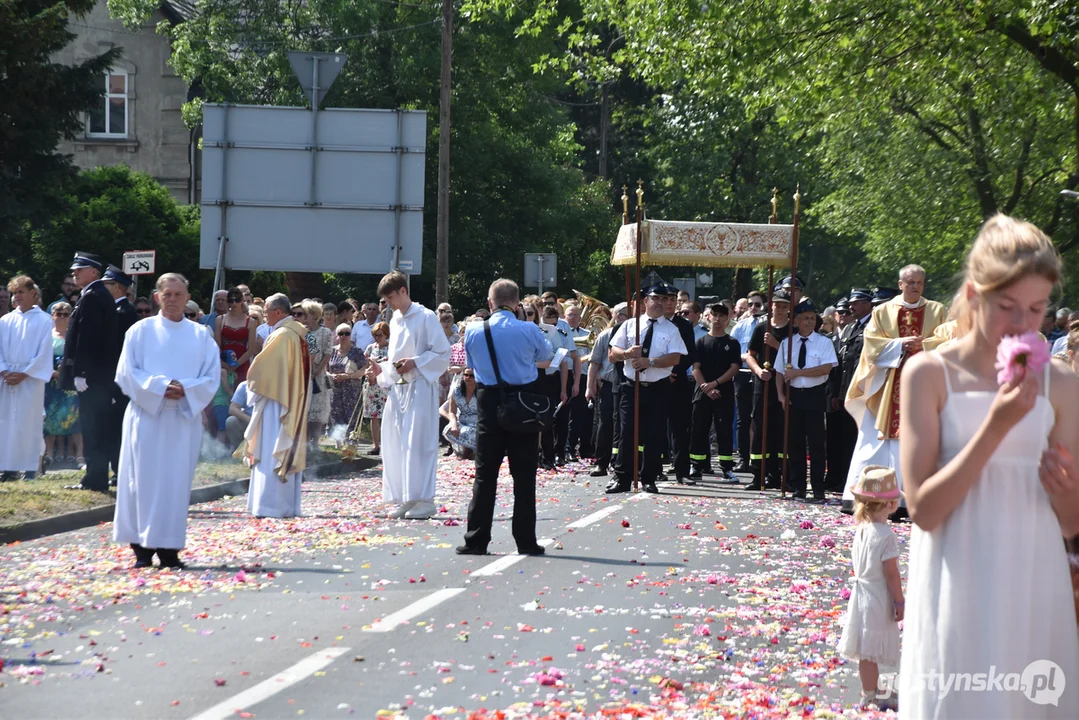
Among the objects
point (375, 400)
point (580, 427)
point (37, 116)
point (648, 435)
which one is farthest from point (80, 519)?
point (37, 116)

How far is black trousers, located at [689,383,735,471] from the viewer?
60.3 feet

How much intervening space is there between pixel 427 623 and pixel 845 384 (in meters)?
8.99

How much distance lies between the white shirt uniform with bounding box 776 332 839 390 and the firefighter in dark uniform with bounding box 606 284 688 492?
→ 108 cm

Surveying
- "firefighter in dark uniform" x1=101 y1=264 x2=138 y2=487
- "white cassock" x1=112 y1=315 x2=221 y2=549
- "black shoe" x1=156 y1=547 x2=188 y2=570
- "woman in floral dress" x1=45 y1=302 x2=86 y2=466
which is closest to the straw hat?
"white cassock" x1=112 y1=315 x2=221 y2=549

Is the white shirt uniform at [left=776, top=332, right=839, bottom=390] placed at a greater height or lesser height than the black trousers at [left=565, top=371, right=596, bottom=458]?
greater

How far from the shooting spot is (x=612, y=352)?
16.7 m

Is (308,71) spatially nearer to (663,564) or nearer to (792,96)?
(792,96)

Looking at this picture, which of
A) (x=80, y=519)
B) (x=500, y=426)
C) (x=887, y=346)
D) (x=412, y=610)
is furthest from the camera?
(x=887, y=346)

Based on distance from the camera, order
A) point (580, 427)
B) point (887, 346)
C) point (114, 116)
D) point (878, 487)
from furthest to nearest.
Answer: point (114, 116) → point (580, 427) → point (887, 346) → point (878, 487)

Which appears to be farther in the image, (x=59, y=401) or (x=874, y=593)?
(x=59, y=401)

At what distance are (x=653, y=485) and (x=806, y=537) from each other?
3974 millimetres

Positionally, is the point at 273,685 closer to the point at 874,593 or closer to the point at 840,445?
the point at 874,593

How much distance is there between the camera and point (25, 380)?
51.7 ft

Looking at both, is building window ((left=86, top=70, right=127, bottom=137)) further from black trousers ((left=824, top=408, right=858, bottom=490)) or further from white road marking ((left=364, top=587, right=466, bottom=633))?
white road marking ((left=364, top=587, right=466, bottom=633))
